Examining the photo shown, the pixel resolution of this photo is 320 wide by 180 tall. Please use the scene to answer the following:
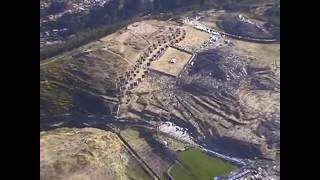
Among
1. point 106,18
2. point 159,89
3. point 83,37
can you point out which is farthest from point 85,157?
point 106,18

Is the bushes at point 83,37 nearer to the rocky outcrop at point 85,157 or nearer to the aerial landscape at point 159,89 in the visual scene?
the aerial landscape at point 159,89

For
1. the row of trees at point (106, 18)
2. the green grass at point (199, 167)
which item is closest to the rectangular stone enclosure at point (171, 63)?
the row of trees at point (106, 18)

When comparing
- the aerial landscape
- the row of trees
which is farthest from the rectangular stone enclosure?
the row of trees

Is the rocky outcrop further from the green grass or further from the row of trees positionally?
the row of trees

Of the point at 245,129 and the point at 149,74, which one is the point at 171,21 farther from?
the point at 245,129

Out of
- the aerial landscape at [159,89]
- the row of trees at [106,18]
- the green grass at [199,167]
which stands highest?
the row of trees at [106,18]

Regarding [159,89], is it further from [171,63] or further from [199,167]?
[199,167]
